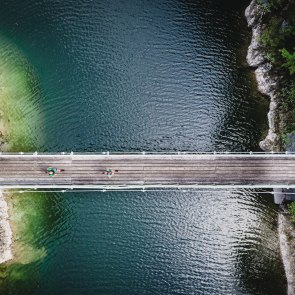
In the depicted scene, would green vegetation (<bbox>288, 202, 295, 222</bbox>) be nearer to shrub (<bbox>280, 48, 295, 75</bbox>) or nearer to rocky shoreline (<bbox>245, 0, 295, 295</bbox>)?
rocky shoreline (<bbox>245, 0, 295, 295</bbox>)

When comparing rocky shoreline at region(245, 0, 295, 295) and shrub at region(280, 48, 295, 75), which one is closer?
shrub at region(280, 48, 295, 75)

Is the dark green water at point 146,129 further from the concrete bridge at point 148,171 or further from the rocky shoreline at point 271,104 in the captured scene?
the concrete bridge at point 148,171

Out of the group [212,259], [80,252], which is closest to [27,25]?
[80,252]

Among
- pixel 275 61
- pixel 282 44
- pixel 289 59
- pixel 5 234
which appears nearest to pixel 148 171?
pixel 5 234

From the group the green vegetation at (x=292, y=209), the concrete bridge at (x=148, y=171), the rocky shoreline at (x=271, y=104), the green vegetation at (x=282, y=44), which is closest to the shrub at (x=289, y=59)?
the green vegetation at (x=282, y=44)

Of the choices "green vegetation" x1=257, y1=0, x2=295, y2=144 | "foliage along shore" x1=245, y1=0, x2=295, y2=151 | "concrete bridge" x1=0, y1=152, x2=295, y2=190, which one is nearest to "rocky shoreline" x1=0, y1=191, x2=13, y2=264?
"concrete bridge" x1=0, y1=152, x2=295, y2=190
